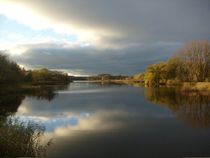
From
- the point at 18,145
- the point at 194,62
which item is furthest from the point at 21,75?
the point at 18,145

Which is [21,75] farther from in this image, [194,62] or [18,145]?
[18,145]

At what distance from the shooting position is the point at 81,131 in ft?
53.5

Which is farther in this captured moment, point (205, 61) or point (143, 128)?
point (205, 61)

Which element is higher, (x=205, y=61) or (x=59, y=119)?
(x=205, y=61)

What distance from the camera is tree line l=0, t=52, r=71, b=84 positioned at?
4738 cm

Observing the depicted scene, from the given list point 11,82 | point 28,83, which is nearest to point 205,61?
point 11,82

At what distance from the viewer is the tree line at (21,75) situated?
47.4 m

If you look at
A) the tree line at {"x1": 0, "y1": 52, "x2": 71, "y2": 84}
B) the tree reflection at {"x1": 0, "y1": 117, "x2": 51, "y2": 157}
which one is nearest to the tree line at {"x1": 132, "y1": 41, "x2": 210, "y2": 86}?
the tree line at {"x1": 0, "y1": 52, "x2": 71, "y2": 84}

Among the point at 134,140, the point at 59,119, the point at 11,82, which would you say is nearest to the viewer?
the point at 134,140

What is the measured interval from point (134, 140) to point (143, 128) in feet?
11.5

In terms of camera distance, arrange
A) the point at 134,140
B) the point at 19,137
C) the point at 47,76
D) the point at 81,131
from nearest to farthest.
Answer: the point at 19,137 → the point at 134,140 → the point at 81,131 → the point at 47,76

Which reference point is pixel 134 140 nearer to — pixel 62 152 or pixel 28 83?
pixel 62 152

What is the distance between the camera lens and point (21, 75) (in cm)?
6731

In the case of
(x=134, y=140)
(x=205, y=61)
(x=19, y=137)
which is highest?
(x=205, y=61)
